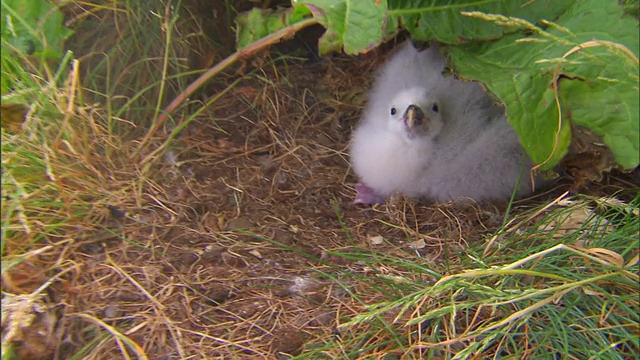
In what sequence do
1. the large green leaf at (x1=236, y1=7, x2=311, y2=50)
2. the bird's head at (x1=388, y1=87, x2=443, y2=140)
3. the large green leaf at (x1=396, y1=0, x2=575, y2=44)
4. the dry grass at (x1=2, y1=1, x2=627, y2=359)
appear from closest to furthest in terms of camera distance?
the dry grass at (x1=2, y1=1, x2=627, y2=359) → the large green leaf at (x1=396, y1=0, x2=575, y2=44) → the large green leaf at (x1=236, y1=7, x2=311, y2=50) → the bird's head at (x1=388, y1=87, x2=443, y2=140)

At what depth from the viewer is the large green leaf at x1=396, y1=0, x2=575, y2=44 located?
1977 mm

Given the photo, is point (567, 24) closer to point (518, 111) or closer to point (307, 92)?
point (518, 111)

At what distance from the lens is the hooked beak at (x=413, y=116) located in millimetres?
2248

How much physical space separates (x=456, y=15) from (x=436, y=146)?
543mm

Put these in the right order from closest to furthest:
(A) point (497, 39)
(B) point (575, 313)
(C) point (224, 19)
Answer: (B) point (575, 313) → (A) point (497, 39) → (C) point (224, 19)

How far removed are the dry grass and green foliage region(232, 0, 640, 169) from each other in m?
0.46

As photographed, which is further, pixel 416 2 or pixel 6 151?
pixel 416 2

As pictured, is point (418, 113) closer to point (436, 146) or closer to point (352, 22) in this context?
point (436, 146)

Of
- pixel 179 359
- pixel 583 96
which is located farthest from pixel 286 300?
pixel 583 96

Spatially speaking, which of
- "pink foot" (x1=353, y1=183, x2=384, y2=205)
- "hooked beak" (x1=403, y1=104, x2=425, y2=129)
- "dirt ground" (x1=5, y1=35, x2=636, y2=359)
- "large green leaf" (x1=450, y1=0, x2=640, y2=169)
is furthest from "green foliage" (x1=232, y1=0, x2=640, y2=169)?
"pink foot" (x1=353, y1=183, x2=384, y2=205)

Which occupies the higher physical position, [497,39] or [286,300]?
[497,39]

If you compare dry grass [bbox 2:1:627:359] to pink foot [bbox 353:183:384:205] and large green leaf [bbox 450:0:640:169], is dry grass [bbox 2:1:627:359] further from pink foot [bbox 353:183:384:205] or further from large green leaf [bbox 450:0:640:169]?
large green leaf [bbox 450:0:640:169]

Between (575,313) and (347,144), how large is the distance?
1268 millimetres

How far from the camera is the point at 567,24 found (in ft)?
6.03
